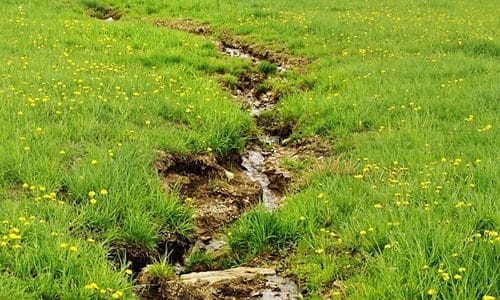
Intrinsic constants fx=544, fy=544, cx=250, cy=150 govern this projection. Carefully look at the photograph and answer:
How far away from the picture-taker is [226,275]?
541cm

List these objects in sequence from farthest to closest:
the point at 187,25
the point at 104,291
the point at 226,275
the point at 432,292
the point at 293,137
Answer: the point at 187,25, the point at 293,137, the point at 226,275, the point at 104,291, the point at 432,292

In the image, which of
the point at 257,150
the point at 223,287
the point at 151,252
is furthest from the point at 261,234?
the point at 257,150

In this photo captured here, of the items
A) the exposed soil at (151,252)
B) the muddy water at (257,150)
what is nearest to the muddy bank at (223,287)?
the exposed soil at (151,252)

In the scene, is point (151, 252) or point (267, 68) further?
point (267, 68)

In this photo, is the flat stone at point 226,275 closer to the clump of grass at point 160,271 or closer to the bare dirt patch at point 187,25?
the clump of grass at point 160,271

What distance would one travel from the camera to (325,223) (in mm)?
→ 5996

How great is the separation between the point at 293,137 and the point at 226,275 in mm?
4365

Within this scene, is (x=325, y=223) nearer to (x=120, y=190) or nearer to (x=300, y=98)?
(x=120, y=190)

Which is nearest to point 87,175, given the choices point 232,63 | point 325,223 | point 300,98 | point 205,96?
point 325,223

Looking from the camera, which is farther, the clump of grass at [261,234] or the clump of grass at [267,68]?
the clump of grass at [267,68]

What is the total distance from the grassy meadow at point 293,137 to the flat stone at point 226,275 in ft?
0.97

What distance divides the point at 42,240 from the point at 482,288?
3774mm

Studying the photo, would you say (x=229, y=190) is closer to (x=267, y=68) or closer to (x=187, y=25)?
(x=267, y=68)

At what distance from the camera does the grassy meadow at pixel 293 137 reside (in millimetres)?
4719
